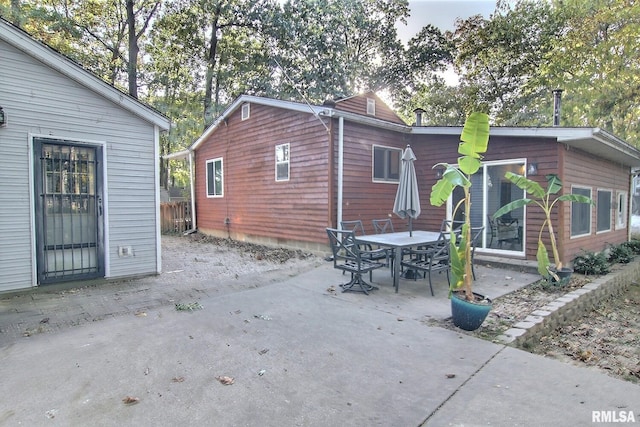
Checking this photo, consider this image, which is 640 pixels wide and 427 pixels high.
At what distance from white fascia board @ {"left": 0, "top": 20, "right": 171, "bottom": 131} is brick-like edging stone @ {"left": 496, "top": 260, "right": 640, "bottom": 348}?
644 centimetres

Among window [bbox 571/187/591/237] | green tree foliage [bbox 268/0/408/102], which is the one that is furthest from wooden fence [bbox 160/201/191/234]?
window [bbox 571/187/591/237]

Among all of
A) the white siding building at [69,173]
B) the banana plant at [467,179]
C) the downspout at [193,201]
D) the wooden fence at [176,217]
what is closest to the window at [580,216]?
the banana plant at [467,179]

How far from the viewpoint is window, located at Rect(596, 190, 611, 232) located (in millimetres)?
9422

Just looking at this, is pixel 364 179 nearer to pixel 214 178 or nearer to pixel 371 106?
pixel 371 106

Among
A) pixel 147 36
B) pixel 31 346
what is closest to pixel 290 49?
pixel 147 36

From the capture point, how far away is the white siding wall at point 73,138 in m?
5.01

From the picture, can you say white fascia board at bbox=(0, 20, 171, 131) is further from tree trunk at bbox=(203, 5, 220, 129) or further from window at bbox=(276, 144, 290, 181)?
tree trunk at bbox=(203, 5, 220, 129)

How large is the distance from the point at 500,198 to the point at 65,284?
28.9ft

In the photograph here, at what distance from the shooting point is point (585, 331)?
4.89 meters

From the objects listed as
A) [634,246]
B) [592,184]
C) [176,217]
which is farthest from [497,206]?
[176,217]

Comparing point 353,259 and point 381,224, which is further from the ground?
point 381,224

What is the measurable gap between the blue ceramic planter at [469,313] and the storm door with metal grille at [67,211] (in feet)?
18.6

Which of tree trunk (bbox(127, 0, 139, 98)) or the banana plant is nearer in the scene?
the banana plant

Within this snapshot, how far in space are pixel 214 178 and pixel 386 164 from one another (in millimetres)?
7103
